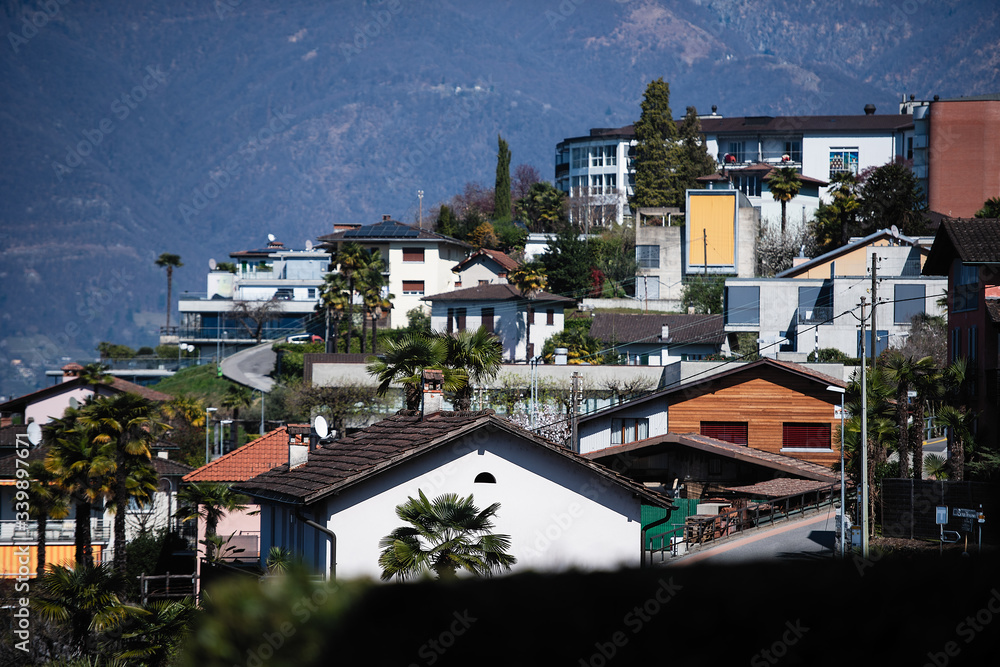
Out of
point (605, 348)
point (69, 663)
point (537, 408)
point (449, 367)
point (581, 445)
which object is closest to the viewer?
point (69, 663)

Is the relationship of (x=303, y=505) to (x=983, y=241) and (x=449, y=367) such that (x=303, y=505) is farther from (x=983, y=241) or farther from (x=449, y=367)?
(x=983, y=241)

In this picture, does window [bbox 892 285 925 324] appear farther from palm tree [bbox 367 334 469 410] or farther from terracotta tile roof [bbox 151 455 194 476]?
terracotta tile roof [bbox 151 455 194 476]

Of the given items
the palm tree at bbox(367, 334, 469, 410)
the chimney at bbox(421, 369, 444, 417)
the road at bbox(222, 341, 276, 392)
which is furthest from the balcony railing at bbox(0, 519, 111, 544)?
the road at bbox(222, 341, 276, 392)

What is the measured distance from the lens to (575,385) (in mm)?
51562

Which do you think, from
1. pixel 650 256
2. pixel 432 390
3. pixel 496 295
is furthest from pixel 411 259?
pixel 432 390

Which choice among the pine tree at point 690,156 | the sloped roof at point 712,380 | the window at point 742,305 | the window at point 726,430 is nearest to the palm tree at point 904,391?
the sloped roof at point 712,380

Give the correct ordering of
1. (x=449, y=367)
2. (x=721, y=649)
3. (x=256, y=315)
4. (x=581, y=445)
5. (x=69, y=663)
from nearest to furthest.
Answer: (x=721, y=649) → (x=69, y=663) → (x=449, y=367) → (x=581, y=445) → (x=256, y=315)

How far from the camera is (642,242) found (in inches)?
3563

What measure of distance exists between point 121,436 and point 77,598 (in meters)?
11.4

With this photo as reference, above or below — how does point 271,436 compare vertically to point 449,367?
below

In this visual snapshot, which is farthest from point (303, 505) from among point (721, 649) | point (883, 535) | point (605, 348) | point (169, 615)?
point (605, 348)

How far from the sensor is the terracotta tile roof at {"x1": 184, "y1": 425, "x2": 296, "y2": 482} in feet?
141

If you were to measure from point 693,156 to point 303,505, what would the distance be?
92955 mm

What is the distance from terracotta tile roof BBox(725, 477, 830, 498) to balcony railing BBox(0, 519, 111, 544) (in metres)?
27.1
